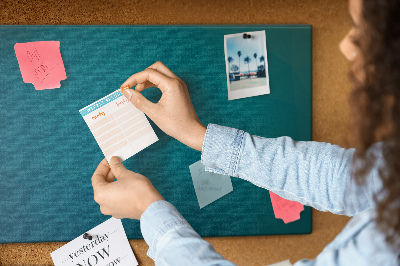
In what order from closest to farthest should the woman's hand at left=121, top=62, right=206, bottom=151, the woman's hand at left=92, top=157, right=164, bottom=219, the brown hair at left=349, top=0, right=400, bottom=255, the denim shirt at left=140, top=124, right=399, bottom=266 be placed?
the brown hair at left=349, top=0, right=400, bottom=255 < the denim shirt at left=140, top=124, right=399, bottom=266 < the woman's hand at left=92, top=157, right=164, bottom=219 < the woman's hand at left=121, top=62, right=206, bottom=151

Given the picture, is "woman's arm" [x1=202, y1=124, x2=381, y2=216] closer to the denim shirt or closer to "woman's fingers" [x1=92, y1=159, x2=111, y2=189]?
the denim shirt

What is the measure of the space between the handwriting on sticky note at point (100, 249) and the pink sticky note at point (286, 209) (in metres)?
0.39

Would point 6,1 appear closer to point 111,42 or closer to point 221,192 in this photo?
point 111,42

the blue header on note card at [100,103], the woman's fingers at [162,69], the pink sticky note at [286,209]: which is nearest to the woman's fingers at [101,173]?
the blue header on note card at [100,103]

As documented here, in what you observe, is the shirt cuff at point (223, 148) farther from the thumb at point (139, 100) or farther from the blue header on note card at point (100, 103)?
the blue header on note card at point (100, 103)

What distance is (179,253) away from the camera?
1.53 feet

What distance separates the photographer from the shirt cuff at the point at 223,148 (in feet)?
2.08

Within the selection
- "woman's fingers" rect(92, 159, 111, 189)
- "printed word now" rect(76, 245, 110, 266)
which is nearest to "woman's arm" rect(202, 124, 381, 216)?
"woman's fingers" rect(92, 159, 111, 189)

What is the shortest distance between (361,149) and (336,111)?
1.59 feet

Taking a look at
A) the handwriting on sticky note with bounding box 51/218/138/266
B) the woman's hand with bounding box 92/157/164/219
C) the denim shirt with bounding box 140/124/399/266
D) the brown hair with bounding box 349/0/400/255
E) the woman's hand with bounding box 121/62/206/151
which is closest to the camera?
the brown hair with bounding box 349/0/400/255

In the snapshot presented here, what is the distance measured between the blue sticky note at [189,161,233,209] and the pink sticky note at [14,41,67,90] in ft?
1.28

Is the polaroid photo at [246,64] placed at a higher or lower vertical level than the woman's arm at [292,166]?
higher

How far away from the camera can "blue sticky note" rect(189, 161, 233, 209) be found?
83 cm

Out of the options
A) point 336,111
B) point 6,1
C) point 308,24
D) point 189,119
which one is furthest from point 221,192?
point 6,1
